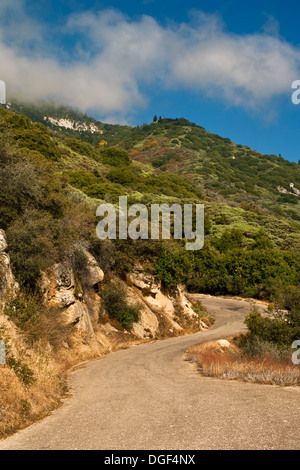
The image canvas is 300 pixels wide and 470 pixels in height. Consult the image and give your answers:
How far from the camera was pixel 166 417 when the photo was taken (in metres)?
6.29

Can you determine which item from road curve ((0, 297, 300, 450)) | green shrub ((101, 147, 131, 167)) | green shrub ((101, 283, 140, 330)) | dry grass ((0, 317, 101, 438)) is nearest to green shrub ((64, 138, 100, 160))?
green shrub ((101, 147, 131, 167))

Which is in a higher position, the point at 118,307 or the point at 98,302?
the point at 98,302

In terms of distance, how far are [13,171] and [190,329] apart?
18.3 metres

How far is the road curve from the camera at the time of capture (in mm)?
4922

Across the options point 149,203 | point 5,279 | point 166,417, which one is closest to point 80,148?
point 149,203

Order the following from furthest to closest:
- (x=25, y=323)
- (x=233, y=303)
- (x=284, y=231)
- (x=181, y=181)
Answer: (x=181, y=181) < (x=284, y=231) < (x=233, y=303) < (x=25, y=323)

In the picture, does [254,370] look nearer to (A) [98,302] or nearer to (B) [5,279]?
(B) [5,279]

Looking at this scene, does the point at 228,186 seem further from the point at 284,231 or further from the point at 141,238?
the point at 141,238

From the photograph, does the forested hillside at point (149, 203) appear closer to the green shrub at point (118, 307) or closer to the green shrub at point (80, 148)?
the green shrub at point (80, 148)

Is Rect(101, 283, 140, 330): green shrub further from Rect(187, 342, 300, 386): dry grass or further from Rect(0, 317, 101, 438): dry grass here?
Rect(0, 317, 101, 438): dry grass

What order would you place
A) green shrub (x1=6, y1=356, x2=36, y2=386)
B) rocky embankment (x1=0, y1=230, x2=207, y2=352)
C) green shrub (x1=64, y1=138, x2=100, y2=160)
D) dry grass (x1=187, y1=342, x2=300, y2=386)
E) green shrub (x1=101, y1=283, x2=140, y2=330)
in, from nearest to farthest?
green shrub (x1=6, y1=356, x2=36, y2=386) < dry grass (x1=187, y1=342, x2=300, y2=386) < rocky embankment (x1=0, y1=230, x2=207, y2=352) < green shrub (x1=101, y1=283, x2=140, y2=330) < green shrub (x1=64, y1=138, x2=100, y2=160)

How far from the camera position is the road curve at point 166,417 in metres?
4.92

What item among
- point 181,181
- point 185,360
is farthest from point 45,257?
point 181,181

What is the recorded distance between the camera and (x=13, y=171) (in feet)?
46.3
